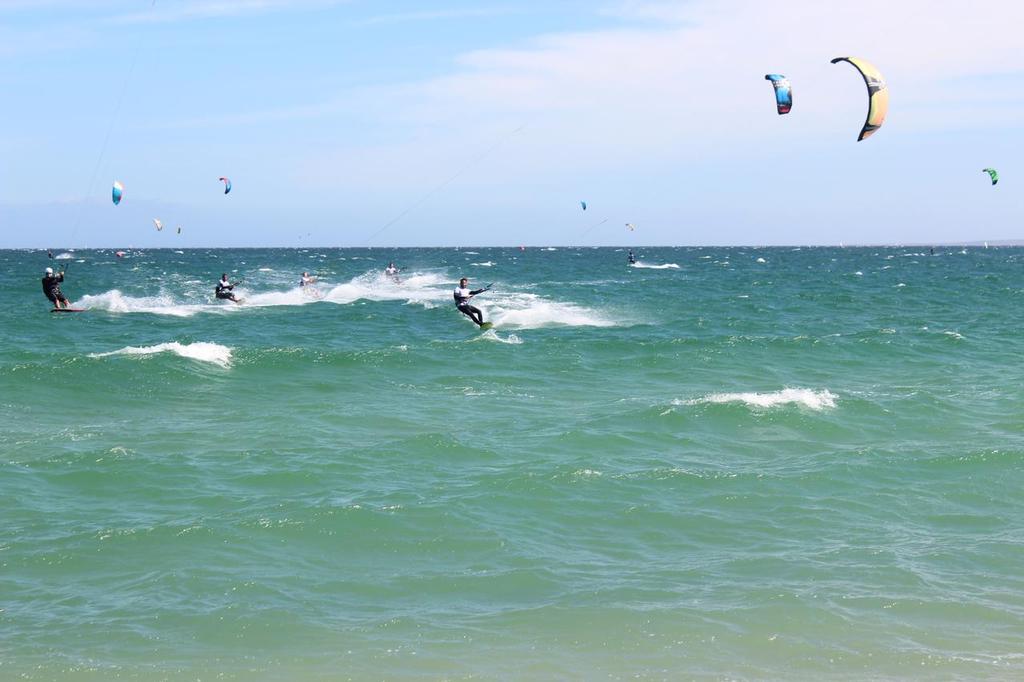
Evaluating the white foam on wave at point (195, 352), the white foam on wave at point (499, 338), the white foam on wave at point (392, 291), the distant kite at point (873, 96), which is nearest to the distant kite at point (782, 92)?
the distant kite at point (873, 96)

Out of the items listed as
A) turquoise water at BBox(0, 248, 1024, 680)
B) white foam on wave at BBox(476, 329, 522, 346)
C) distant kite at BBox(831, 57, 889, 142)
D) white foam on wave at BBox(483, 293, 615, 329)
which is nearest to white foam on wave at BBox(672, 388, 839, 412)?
turquoise water at BBox(0, 248, 1024, 680)

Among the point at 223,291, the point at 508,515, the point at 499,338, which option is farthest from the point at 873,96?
the point at 223,291

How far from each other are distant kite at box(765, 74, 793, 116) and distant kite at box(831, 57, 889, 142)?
6.09 ft

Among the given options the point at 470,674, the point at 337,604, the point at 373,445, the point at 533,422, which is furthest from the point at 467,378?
the point at 470,674

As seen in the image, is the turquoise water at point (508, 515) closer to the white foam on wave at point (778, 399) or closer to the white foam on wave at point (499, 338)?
the white foam on wave at point (778, 399)

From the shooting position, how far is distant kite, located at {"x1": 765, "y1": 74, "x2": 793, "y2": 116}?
57.5 feet

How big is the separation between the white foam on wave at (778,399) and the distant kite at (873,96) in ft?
14.4

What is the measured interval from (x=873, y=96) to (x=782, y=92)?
95.1 inches

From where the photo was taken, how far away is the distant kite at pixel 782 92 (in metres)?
17.5

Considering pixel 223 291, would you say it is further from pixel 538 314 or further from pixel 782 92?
pixel 782 92

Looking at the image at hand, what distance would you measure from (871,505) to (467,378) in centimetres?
1049

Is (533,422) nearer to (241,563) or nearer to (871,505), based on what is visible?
(871,505)

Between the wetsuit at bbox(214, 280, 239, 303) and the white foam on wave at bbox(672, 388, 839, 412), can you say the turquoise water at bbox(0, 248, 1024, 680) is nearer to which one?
the white foam on wave at bbox(672, 388, 839, 412)

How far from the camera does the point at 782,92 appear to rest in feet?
58.3
